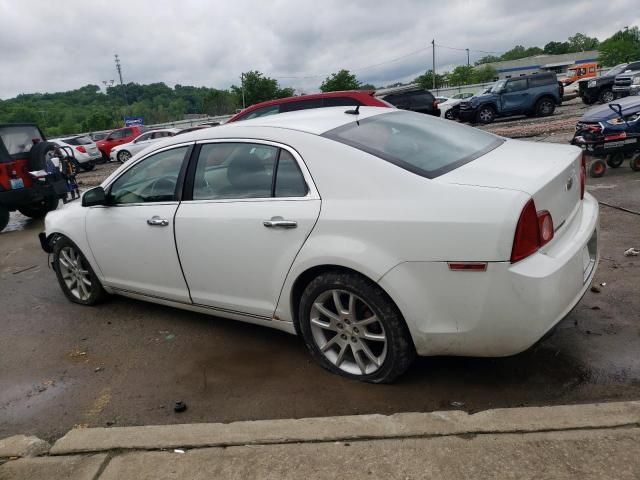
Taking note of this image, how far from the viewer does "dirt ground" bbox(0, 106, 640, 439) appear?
3.03 metres

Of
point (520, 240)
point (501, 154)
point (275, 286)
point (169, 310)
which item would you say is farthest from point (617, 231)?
point (169, 310)

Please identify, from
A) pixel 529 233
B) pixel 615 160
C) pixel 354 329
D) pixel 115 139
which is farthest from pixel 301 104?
pixel 115 139

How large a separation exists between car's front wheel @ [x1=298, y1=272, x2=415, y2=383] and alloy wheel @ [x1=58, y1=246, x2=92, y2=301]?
257 cm

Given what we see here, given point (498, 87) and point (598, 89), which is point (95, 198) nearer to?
point (498, 87)

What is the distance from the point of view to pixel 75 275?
16.5 ft

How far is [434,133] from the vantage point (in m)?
3.65

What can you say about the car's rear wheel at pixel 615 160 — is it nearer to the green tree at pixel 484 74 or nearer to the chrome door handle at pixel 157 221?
the chrome door handle at pixel 157 221

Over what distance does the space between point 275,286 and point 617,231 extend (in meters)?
4.16

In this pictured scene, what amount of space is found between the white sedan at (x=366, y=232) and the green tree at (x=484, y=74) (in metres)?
86.6

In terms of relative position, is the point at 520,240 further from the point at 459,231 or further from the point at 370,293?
the point at 370,293

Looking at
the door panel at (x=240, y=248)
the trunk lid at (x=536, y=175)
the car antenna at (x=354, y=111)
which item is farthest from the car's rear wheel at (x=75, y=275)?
the trunk lid at (x=536, y=175)

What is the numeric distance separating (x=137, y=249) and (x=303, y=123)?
1.67 meters

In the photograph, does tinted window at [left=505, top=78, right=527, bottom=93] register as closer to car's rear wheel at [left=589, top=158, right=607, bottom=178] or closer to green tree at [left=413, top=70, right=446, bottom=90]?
car's rear wheel at [left=589, top=158, right=607, bottom=178]

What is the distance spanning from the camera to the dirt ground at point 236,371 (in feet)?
9.95
